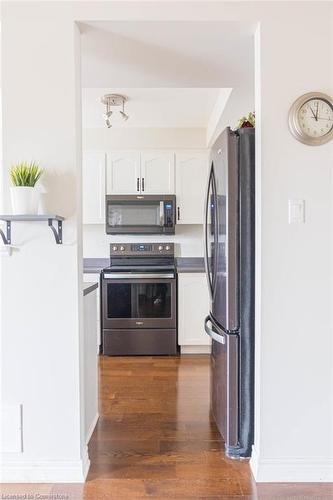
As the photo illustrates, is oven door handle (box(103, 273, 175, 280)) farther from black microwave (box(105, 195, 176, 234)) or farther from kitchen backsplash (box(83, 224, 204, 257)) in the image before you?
kitchen backsplash (box(83, 224, 204, 257))

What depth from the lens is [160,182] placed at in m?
3.85

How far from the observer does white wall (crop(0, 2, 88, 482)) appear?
1664 mm

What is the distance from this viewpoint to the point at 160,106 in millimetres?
3266

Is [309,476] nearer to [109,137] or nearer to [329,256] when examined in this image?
[329,256]

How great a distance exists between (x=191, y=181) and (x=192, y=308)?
1440 millimetres

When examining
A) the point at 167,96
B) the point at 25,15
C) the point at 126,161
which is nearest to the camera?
the point at 25,15

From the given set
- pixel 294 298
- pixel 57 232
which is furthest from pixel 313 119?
pixel 57 232

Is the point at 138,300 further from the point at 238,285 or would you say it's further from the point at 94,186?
the point at 238,285

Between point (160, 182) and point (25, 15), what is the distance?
7.60ft

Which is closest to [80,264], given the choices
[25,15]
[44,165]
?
[44,165]

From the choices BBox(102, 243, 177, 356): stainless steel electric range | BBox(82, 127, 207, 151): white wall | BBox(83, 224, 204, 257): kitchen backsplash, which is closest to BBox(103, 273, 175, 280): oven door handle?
BBox(102, 243, 177, 356): stainless steel electric range

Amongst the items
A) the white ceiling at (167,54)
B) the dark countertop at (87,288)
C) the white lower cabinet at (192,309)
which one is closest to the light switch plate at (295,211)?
the white ceiling at (167,54)

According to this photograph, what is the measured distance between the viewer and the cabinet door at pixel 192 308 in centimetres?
353

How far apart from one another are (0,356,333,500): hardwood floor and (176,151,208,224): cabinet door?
1.86 metres
